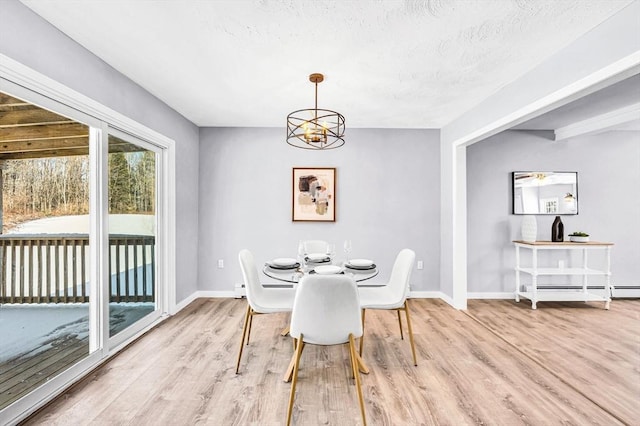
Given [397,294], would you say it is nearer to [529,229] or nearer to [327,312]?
Result: [327,312]

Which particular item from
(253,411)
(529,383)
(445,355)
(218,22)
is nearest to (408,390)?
(445,355)

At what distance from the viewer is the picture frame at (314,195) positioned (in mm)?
4457

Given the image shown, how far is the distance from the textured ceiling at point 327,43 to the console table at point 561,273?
222cm

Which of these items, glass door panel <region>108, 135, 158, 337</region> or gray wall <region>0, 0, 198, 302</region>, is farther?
glass door panel <region>108, 135, 158, 337</region>

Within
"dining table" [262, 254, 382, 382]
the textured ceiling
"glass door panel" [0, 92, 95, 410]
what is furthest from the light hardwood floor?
the textured ceiling

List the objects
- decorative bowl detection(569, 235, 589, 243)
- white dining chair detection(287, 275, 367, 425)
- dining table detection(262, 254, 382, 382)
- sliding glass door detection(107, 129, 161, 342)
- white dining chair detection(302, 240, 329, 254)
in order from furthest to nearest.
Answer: decorative bowl detection(569, 235, 589, 243)
white dining chair detection(302, 240, 329, 254)
sliding glass door detection(107, 129, 161, 342)
dining table detection(262, 254, 382, 382)
white dining chair detection(287, 275, 367, 425)

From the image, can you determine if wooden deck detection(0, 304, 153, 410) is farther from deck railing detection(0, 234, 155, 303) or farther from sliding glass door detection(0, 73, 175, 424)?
deck railing detection(0, 234, 155, 303)

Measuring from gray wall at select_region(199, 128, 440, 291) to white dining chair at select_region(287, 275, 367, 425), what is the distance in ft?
8.60

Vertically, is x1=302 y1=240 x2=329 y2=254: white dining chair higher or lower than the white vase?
lower

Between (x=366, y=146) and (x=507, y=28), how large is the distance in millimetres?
2528

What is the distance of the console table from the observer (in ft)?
13.1

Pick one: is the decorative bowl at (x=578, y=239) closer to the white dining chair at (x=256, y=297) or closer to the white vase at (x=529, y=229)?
the white vase at (x=529, y=229)

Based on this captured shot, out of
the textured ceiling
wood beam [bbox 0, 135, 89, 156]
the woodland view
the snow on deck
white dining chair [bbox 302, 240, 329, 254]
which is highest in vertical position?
the textured ceiling

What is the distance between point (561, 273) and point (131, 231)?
5.14m
